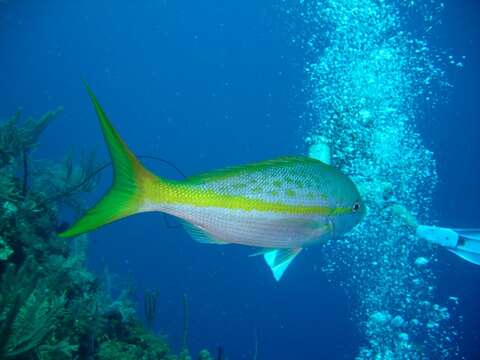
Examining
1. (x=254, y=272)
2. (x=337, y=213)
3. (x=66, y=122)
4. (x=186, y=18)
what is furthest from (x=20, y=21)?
(x=337, y=213)

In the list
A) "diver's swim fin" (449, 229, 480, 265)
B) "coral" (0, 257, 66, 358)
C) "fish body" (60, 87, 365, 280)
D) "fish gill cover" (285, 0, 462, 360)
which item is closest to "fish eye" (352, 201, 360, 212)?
"fish body" (60, 87, 365, 280)

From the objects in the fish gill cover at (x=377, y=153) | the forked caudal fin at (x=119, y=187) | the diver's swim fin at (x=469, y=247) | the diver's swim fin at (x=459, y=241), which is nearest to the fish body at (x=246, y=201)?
the forked caudal fin at (x=119, y=187)

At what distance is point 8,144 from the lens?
18.9ft

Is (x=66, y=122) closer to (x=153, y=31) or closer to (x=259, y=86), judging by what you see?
(x=153, y=31)

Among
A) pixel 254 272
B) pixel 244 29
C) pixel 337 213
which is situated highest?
pixel 244 29

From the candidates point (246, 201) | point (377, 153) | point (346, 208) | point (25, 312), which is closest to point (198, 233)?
point (246, 201)

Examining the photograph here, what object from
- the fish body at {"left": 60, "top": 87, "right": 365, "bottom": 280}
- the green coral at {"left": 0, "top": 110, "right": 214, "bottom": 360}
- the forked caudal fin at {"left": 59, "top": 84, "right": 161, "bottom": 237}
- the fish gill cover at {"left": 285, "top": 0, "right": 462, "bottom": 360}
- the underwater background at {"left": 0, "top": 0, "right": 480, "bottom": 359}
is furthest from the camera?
the underwater background at {"left": 0, "top": 0, "right": 480, "bottom": 359}

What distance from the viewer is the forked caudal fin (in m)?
1.78

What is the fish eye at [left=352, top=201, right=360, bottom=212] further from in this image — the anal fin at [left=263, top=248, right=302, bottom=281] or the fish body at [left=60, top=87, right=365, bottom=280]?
the anal fin at [left=263, top=248, right=302, bottom=281]

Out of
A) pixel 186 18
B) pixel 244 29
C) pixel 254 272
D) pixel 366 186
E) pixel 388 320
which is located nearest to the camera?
pixel 366 186

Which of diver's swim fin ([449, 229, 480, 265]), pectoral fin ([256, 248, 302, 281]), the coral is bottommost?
the coral

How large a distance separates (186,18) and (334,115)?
227ft

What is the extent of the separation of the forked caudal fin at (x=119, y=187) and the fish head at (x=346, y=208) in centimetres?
121

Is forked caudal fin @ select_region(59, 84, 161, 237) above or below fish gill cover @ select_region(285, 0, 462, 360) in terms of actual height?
below
